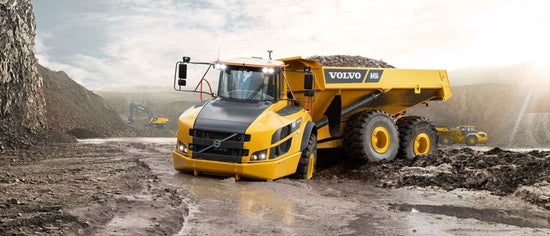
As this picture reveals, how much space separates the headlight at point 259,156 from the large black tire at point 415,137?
5652mm

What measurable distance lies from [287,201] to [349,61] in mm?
6533

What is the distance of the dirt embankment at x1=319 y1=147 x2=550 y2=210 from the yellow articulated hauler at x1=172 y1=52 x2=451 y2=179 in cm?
53

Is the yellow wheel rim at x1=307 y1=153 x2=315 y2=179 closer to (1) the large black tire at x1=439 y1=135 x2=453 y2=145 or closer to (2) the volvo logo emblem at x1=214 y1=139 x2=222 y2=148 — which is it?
(2) the volvo logo emblem at x1=214 y1=139 x2=222 y2=148

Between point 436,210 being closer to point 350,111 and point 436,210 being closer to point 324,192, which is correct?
point 324,192

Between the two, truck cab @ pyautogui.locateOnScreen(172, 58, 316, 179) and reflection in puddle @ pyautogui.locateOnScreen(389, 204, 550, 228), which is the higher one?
truck cab @ pyautogui.locateOnScreen(172, 58, 316, 179)

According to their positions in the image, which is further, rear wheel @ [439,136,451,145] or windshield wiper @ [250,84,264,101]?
rear wheel @ [439,136,451,145]

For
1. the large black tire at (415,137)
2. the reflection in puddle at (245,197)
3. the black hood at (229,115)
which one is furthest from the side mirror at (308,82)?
the large black tire at (415,137)

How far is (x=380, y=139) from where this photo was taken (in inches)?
489

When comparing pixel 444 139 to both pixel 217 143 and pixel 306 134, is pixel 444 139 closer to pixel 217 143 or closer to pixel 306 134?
pixel 306 134

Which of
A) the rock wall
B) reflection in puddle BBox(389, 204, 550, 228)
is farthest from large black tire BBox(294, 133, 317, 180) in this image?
the rock wall

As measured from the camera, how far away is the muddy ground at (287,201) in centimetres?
581

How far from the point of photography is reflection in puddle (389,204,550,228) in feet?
23.4

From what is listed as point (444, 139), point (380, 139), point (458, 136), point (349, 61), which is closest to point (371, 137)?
point (380, 139)

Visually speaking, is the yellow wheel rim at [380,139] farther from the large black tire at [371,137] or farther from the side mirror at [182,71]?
the side mirror at [182,71]
